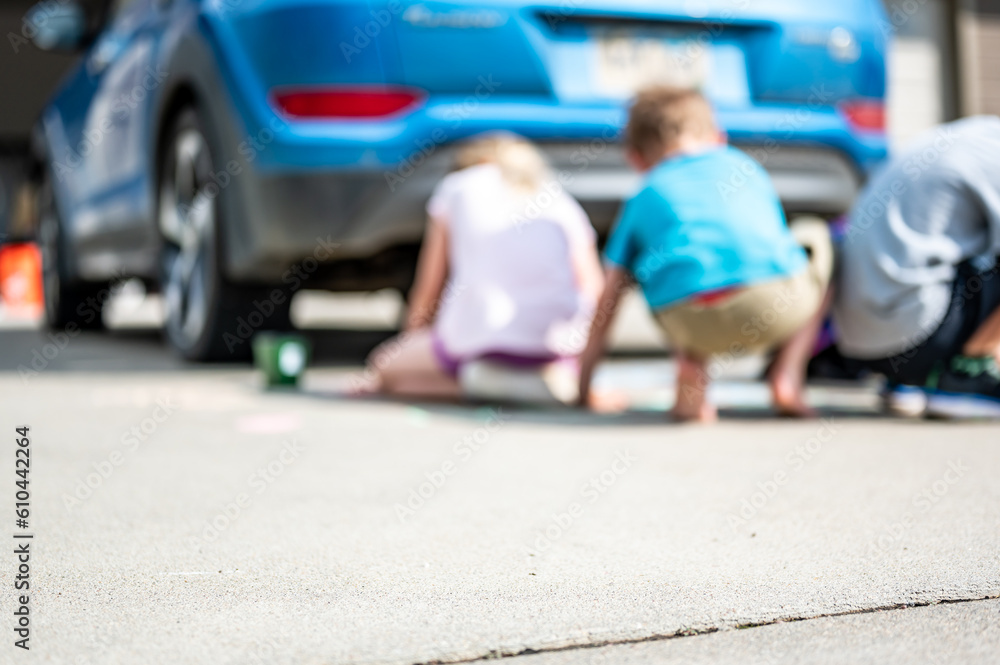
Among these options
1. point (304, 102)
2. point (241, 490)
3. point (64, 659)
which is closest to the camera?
point (64, 659)

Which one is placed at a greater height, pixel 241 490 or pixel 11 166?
pixel 241 490

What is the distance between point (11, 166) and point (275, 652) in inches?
660

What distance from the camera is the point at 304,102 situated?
3752 millimetres

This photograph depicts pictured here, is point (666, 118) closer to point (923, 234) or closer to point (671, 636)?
point (923, 234)

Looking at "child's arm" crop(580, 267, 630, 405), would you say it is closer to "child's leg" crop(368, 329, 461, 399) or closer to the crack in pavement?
"child's leg" crop(368, 329, 461, 399)

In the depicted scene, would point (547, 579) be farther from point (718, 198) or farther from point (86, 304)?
point (86, 304)

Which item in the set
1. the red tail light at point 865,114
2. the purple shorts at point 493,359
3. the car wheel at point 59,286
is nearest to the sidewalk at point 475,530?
the purple shorts at point 493,359

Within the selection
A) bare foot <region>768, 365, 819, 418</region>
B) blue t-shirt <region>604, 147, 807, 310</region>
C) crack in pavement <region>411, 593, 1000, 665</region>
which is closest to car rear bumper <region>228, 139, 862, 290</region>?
blue t-shirt <region>604, 147, 807, 310</region>

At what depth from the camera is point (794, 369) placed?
130 inches

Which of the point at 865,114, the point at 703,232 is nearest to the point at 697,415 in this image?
the point at 703,232

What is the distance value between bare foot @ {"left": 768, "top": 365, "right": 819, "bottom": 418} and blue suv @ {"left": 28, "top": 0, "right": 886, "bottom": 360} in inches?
35.4

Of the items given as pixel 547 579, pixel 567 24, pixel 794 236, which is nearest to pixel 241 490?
pixel 547 579

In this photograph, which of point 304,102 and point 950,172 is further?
point 304,102

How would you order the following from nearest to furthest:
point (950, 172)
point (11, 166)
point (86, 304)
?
point (950, 172) < point (86, 304) < point (11, 166)
